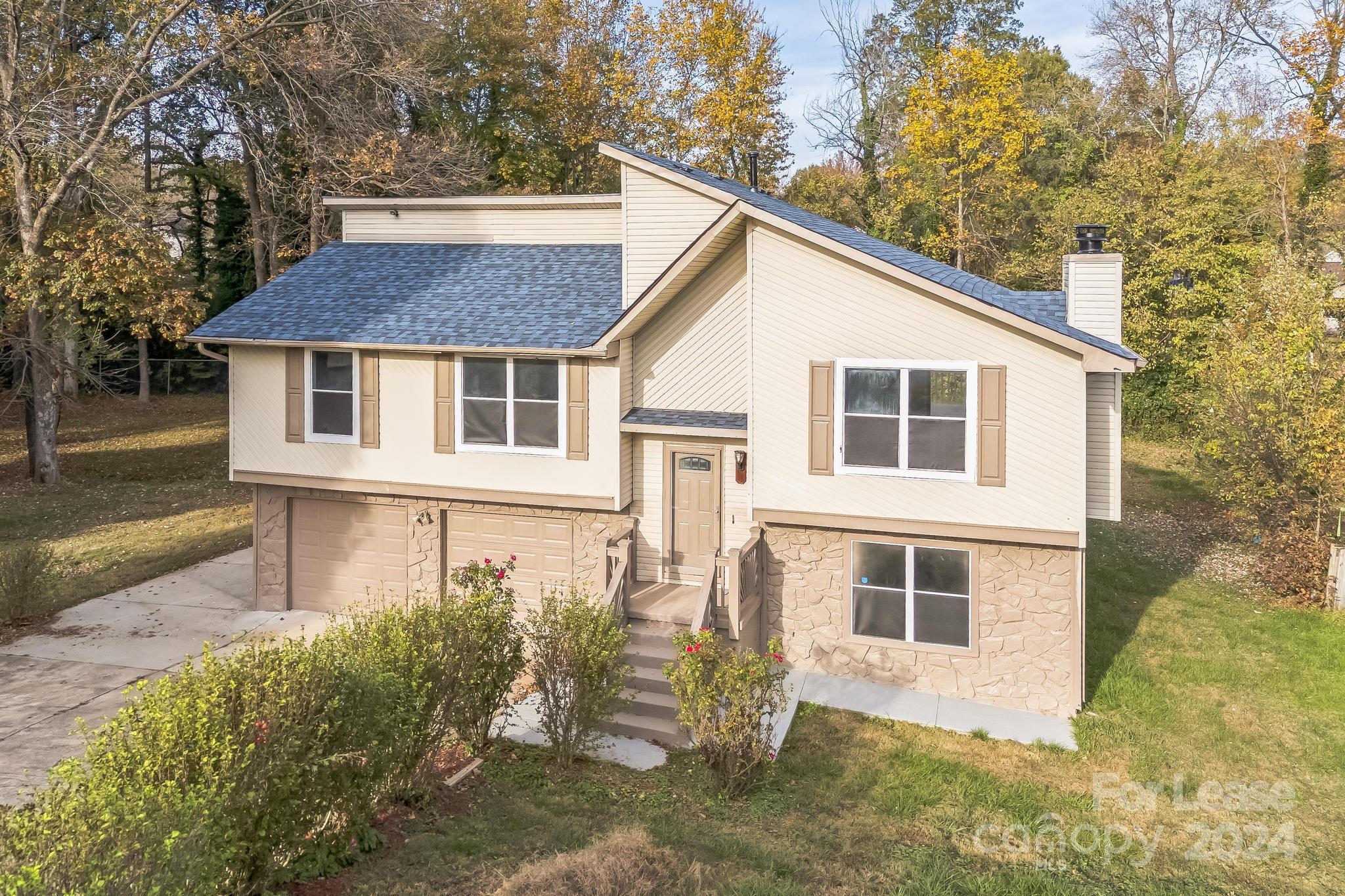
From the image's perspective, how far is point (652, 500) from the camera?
1386 centimetres

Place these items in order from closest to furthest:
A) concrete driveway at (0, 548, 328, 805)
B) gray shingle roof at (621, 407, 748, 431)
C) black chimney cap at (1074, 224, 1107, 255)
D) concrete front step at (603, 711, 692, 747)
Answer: concrete driveway at (0, 548, 328, 805), concrete front step at (603, 711, 692, 747), black chimney cap at (1074, 224, 1107, 255), gray shingle roof at (621, 407, 748, 431)

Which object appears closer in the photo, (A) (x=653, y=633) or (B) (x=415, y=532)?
(A) (x=653, y=633)

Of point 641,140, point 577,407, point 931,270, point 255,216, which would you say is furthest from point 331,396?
point 641,140

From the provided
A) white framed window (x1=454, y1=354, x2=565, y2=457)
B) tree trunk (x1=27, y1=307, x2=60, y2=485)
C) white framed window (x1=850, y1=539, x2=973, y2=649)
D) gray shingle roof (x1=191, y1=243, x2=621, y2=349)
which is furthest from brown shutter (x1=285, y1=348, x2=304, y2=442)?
tree trunk (x1=27, y1=307, x2=60, y2=485)

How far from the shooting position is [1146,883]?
7629 mm

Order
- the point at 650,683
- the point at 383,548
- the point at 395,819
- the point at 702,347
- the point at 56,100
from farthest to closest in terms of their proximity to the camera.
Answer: the point at 56,100
the point at 383,548
the point at 702,347
the point at 650,683
the point at 395,819

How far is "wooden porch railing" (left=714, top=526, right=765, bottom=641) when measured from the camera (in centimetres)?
1177

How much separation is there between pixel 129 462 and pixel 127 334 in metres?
13.1

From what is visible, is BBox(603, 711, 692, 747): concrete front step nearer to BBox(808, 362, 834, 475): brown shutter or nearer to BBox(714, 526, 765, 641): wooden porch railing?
BBox(714, 526, 765, 641): wooden porch railing

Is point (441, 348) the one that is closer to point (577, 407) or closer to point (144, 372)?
point (577, 407)

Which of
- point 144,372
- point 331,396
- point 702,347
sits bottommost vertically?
point 331,396

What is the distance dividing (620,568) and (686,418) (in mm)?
2416

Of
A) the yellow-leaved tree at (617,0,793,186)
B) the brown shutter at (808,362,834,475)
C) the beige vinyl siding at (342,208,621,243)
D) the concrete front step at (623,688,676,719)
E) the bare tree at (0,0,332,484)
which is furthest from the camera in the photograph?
the yellow-leaved tree at (617,0,793,186)

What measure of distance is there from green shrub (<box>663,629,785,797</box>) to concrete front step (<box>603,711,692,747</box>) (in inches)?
52.0
